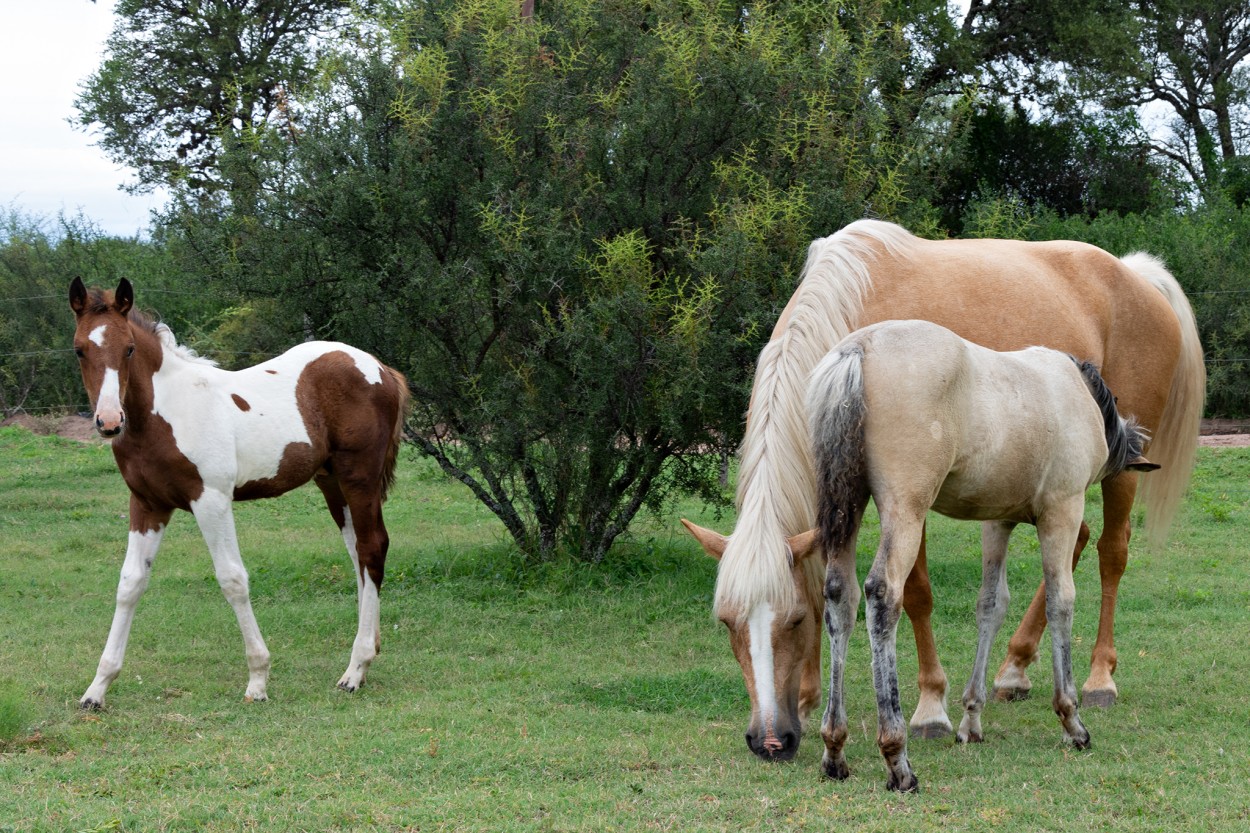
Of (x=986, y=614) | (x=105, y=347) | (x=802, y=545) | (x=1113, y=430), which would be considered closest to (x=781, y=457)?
(x=802, y=545)

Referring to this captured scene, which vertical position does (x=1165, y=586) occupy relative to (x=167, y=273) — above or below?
below

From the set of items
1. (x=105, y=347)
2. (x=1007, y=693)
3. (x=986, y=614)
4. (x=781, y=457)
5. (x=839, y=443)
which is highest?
(x=105, y=347)

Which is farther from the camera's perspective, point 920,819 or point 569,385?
point 569,385

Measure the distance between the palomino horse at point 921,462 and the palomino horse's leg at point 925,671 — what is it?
53cm

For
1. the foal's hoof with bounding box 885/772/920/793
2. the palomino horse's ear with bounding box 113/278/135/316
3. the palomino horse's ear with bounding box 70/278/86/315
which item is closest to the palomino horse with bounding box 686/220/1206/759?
the foal's hoof with bounding box 885/772/920/793

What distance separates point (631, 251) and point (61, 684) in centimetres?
412

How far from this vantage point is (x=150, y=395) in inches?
235

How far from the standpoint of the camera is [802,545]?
15.2ft

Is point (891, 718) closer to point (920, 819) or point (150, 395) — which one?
point (920, 819)

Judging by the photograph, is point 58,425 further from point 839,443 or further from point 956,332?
point 839,443

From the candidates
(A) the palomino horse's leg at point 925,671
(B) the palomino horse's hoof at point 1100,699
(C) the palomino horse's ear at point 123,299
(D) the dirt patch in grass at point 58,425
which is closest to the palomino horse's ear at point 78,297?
(C) the palomino horse's ear at point 123,299

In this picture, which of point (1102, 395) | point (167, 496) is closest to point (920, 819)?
point (1102, 395)

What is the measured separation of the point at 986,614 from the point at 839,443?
169 cm

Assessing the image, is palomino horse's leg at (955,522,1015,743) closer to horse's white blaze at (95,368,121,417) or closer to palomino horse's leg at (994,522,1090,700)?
palomino horse's leg at (994,522,1090,700)
